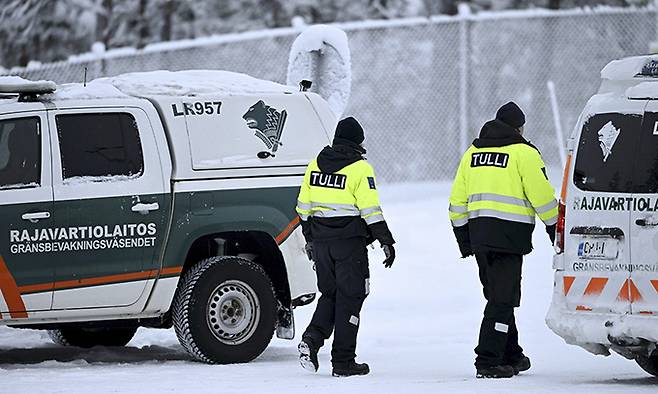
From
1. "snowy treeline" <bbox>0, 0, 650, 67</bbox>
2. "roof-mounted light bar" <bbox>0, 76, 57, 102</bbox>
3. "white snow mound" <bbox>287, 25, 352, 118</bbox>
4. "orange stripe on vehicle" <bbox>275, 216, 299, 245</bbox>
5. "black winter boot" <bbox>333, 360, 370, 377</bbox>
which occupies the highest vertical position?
"snowy treeline" <bbox>0, 0, 650, 67</bbox>

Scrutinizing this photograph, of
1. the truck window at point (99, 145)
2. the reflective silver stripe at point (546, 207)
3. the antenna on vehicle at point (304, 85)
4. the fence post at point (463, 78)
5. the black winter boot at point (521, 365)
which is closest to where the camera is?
the reflective silver stripe at point (546, 207)

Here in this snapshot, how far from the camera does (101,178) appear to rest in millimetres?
10523

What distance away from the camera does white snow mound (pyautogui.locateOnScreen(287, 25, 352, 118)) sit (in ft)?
44.2

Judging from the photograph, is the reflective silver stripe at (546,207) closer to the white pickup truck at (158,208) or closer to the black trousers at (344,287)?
the black trousers at (344,287)

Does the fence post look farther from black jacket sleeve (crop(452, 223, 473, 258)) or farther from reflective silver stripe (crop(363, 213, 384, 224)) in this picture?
reflective silver stripe (crop(363, 213, 384, 224))

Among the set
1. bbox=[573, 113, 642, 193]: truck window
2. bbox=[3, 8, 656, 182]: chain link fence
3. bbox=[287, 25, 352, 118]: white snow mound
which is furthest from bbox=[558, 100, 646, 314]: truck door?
bbox=[3, 8, 656, 182]: chain link fence

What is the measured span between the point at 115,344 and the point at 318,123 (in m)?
2.69

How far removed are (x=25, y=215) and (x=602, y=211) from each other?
401 cm

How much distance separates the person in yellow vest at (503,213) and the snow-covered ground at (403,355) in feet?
1.13

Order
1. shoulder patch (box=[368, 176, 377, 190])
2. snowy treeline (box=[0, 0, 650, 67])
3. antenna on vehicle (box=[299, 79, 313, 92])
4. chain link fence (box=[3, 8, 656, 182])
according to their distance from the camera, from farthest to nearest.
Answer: snowy treeline (box=[0, 0, 650, 67]) → chain link fence (box=[3, 8, 656, 182]) → antenna on vehicle (box=[299, 79, 313, 92]) → shoulder patch (box=[368, 176, 377, 190])

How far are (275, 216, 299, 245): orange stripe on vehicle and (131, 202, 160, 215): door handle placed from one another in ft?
3.16

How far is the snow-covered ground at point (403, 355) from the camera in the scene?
9336mm

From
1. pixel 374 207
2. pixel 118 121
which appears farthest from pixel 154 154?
pixel 374 207

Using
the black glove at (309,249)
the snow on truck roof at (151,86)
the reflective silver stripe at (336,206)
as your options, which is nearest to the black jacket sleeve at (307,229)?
the black glove at (309,249)
